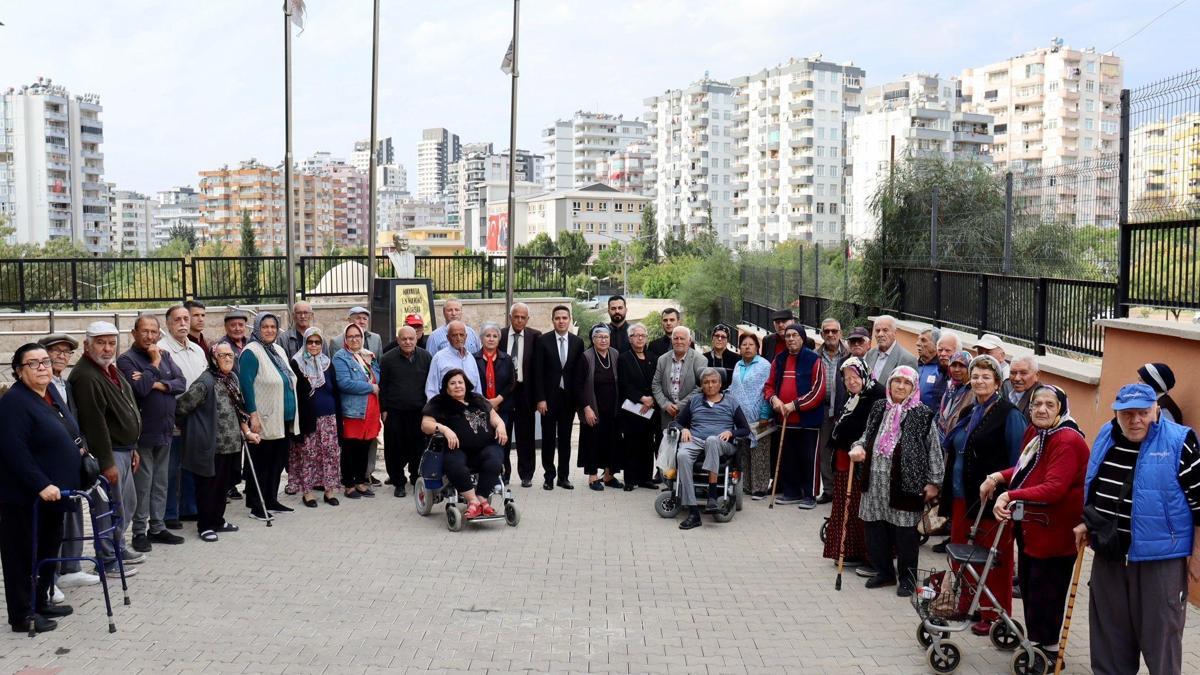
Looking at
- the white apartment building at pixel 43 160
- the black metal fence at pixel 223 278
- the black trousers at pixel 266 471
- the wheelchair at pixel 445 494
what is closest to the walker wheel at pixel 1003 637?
the wheelchair at pixel 445 494

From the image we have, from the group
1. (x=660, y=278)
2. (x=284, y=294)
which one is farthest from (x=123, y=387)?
(x=660, y=278)

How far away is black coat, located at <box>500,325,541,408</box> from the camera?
11680 millimetres

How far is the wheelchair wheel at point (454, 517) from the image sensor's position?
9625 millimetres

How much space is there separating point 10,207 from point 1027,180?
140 meters

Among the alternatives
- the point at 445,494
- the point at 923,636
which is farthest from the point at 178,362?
the point at 923,636

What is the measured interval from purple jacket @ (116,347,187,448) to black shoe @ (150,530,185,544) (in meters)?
0.82

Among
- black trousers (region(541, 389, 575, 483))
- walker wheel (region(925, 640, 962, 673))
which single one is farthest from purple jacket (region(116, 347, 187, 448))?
walker wheel (region(925, 640, 962, 673))

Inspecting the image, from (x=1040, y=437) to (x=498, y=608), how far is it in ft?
12.1

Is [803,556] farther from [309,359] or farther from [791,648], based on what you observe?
[309,359]

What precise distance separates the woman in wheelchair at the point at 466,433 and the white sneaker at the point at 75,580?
310cm

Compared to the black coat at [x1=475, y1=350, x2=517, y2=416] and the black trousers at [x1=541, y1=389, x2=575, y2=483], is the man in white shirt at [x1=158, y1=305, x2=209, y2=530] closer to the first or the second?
the black coat at [x1=475, y1=350, x2=517, y2=416]

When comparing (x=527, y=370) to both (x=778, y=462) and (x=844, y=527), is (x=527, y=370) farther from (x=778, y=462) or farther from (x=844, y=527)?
(x=844, y=527)

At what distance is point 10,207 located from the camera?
129 metres

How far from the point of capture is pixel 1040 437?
6121 millimetres
